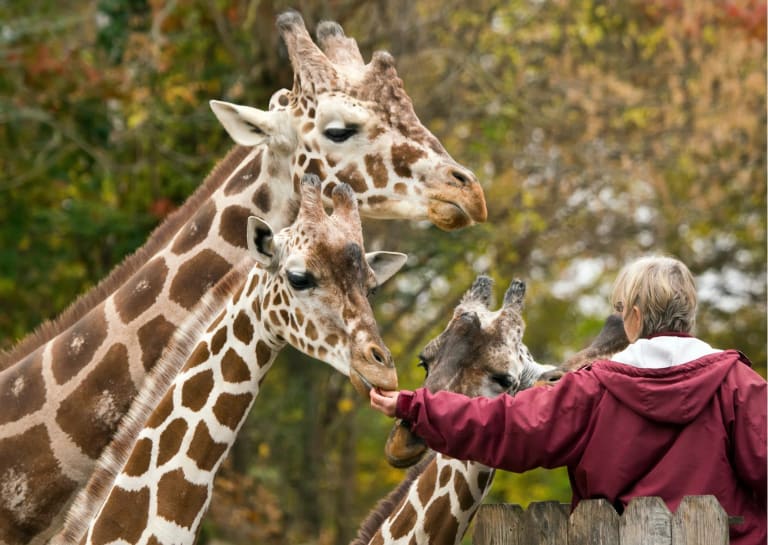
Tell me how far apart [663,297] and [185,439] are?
204 cm

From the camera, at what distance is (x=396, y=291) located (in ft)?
59.5

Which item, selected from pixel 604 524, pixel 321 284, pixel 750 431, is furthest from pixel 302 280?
pixel 750 431

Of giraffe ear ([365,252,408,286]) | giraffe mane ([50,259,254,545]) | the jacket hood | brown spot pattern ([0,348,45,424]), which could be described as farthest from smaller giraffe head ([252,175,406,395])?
brown spot pattern ([0,348,45,424])

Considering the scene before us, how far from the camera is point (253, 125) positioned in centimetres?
725

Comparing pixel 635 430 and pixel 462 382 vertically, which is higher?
pixel 635 430

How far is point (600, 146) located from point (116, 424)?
1187 centimetres

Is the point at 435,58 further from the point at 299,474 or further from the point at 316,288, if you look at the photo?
the point at 316,288

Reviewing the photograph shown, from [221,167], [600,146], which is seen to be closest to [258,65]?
[600,146]

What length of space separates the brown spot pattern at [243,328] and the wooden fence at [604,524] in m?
1.40

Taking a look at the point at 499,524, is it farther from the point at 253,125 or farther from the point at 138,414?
the point at 253,125

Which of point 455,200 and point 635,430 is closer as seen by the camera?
point 635,430

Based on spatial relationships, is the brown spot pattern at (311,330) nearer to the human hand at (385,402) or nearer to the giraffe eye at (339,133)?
the human hand at (385,402)

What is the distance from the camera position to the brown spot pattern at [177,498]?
18.5 ft

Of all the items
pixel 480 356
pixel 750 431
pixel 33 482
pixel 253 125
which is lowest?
pixel 33 482
